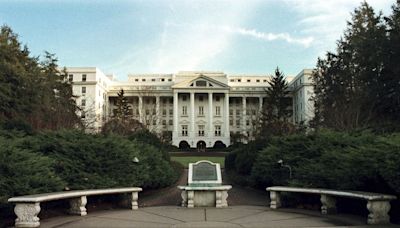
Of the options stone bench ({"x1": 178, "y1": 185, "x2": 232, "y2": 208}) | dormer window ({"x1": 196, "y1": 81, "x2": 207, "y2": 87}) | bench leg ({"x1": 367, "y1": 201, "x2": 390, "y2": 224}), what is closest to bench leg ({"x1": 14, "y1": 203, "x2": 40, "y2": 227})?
stone bench ({"x1": 178, "y1": 185, "x2": 232, "y2": 208})

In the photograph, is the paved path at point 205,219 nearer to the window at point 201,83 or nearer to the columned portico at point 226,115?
the window at point 201,83

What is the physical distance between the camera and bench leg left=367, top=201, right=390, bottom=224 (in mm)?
9531

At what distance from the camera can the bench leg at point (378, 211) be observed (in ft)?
31.3

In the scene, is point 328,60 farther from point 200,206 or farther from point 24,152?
point 24,152

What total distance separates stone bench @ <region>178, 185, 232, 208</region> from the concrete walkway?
0.98 m

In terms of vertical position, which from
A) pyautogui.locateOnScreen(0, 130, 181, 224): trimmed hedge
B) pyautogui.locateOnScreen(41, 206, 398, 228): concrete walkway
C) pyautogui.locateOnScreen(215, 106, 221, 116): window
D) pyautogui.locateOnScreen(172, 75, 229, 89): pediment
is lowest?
pyautogui.locateOnScreen(41, 206, 398, 228): concrete walkway

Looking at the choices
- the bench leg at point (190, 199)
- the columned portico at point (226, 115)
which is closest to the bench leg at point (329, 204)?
the bench leg at point (190, 199)

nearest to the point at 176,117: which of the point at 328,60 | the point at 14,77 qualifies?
the point at 328,60

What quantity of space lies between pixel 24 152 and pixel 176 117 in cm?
8199

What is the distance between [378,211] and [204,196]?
6.39 meters

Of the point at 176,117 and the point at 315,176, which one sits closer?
the point at 315,176

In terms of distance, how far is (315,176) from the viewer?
13.2 metres

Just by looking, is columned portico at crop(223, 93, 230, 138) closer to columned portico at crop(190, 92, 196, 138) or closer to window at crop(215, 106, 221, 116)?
window at crop(215, 106, 221, 116)

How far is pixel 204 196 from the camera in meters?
14.6
